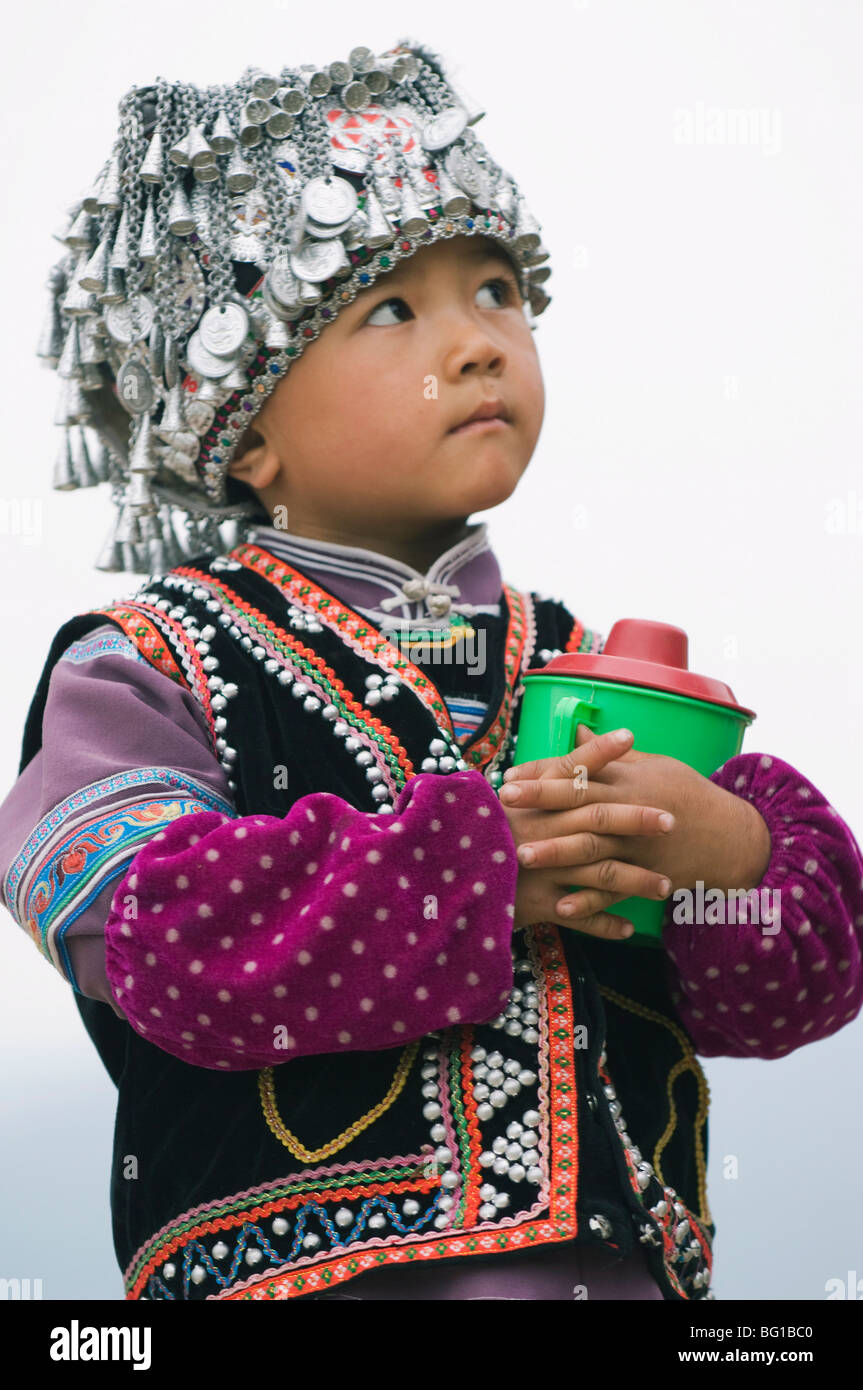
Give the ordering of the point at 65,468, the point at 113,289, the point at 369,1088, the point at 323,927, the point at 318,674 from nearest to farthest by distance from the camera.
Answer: the point at 323,927 → the point at 369,1088 → the point at 318,674 → the point at 113,289 → the point at 65,468

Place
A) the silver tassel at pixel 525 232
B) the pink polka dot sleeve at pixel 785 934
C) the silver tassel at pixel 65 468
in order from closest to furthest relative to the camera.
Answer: the pink polka dot sleeve at pixel 785 934 < the silver tassel at pixel 525 232 < the silver tassel at pixel 65 468

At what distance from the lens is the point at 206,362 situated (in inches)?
55.4

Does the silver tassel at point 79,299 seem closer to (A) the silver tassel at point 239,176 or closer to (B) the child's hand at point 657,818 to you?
(A) the silver tassel at point 239,176

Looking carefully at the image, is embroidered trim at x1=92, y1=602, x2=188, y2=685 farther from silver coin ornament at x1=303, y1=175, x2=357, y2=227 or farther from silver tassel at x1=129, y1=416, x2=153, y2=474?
silver coin ornament at x1=303, y1=175, x2=357, y2=227

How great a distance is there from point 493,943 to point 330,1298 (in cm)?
28

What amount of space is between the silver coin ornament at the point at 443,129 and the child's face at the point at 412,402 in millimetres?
81

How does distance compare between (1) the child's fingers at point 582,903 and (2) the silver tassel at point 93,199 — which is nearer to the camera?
(1) the child's fingers at point 582,903

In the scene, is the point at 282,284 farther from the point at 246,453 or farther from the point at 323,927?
the point at 323,927

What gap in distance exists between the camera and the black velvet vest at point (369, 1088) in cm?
119

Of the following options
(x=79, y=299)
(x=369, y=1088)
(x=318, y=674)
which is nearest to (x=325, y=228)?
(x=79, y=299)

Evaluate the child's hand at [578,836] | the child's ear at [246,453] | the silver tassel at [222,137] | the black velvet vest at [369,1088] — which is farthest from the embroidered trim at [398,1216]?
the silver tassel at [222,137]

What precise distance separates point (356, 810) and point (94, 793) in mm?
193

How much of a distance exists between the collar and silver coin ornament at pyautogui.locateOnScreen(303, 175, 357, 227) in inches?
10.4
